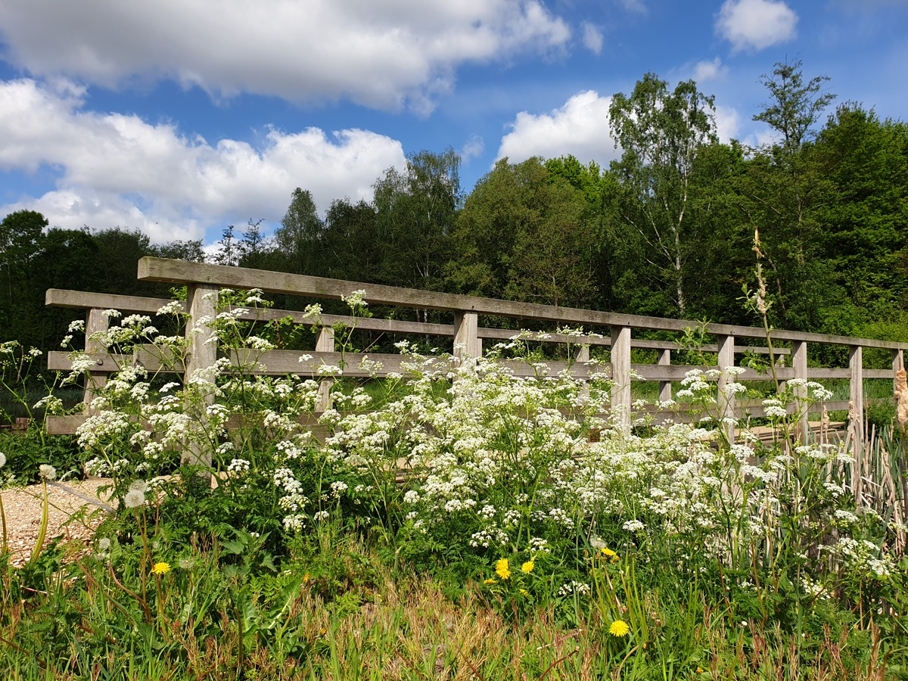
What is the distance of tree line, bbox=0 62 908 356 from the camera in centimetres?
2283

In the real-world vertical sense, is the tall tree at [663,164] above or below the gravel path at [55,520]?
above

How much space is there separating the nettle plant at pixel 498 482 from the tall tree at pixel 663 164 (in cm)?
2379

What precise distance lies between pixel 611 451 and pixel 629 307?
26391mm

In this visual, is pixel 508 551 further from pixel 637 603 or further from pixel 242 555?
pixel 242 555

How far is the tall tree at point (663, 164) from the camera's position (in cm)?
2541

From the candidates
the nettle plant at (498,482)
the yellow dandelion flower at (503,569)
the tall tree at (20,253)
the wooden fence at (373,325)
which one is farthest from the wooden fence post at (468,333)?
the tall tree at (20,253)

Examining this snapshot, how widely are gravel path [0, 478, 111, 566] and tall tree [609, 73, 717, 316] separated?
24484mm

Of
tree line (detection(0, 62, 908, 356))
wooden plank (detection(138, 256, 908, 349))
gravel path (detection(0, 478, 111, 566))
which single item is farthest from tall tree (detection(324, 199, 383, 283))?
gravel path (detection(0, 478, 111, 566))

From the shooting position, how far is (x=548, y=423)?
312 centimetres

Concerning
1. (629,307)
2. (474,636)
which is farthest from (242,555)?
(629,307)

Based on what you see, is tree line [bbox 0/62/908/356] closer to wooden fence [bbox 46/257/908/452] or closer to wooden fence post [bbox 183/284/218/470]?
wooden fence [bbox 46/257/908/452]

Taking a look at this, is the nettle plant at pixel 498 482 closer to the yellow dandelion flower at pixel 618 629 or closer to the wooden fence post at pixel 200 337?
the wooden fence post at pixel 200 337

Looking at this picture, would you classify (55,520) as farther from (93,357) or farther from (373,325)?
(373,325)

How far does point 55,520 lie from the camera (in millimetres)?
3523
